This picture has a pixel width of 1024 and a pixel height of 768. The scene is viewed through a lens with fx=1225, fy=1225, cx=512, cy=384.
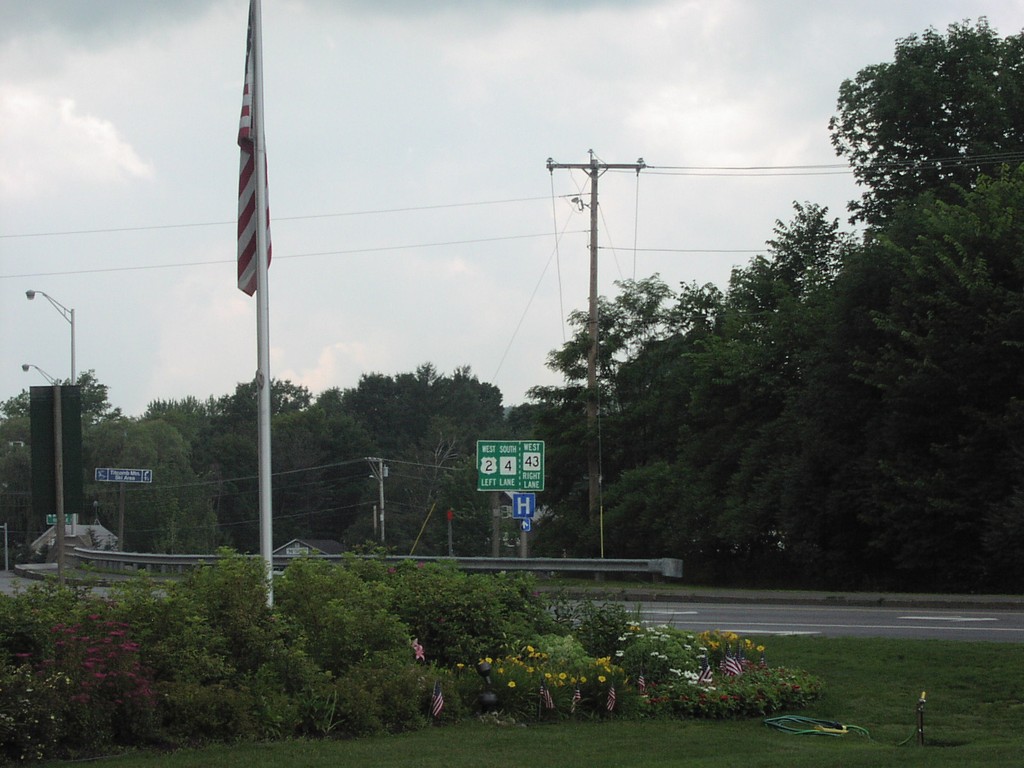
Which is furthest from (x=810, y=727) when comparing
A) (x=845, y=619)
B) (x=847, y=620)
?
(x=845, y=619)

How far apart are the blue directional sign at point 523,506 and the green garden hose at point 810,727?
21342mm

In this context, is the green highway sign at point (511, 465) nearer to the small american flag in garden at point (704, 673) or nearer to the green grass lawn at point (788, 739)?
the green grass lawn at point (788, 739)

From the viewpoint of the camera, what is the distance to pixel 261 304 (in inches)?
480

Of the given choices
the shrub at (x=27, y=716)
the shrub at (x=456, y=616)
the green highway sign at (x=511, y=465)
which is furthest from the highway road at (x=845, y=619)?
the shrub at (x=27, y=716)

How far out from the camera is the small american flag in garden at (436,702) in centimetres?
979

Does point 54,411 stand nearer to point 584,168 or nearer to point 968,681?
point 968,681

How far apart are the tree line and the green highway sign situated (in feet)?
20.0

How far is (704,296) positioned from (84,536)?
55.5m

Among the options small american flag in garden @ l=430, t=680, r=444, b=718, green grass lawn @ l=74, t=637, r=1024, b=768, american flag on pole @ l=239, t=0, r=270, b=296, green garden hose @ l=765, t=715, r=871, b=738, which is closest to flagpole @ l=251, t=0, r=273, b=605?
american flag on pole @ l=239, t=0, r=270, b=296

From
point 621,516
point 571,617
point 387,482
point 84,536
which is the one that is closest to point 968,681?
point 571,617

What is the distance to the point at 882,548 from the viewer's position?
28.5 metres

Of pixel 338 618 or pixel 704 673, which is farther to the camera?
pixel 704 673

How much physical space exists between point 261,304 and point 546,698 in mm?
4828

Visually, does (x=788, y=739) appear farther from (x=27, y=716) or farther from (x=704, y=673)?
(x=27, y=716)
